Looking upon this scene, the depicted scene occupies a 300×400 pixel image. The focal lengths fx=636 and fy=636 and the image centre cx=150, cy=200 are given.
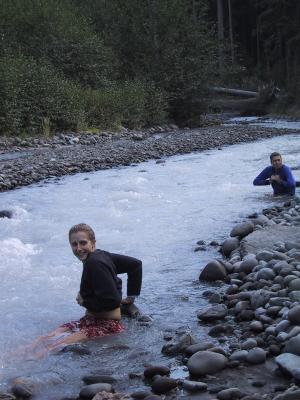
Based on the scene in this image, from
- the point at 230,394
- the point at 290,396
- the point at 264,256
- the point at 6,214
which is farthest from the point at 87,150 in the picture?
the point at 290,396

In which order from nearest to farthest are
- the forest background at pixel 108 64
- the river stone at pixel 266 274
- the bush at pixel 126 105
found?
the river stone at pixel 266 274 < the forest background at pixel 108 64 < the bush at pixel 126 105

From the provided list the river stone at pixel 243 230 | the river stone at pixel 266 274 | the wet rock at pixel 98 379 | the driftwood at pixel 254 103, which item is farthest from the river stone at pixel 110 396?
the driftwood at pixel 254 103

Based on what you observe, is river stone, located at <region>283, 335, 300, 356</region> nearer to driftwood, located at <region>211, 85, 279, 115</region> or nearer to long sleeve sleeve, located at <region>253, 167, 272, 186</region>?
long sleeve sleeve, located at <region>253, 167, 272, 186</region>

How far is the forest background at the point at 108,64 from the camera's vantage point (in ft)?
71.7

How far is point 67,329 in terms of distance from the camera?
4797 mm

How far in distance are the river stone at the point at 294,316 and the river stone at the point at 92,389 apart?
52.7 inches

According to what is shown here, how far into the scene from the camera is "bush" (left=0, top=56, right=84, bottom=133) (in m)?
19.8

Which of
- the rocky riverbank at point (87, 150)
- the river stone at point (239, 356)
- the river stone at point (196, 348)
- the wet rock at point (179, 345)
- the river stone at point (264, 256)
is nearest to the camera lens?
the river stone at point (239, 356)

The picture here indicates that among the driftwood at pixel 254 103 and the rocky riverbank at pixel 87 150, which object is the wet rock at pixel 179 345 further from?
the driftwood at pixel 254 103

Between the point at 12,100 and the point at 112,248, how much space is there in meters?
13.4

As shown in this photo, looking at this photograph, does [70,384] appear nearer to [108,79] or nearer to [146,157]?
[146,157]

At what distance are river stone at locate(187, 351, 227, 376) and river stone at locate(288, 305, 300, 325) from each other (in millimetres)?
626

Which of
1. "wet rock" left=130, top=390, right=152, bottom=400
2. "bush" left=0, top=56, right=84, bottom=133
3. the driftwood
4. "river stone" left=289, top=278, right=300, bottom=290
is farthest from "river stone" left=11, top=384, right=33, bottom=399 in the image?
the driftwood

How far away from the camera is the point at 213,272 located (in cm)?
591
